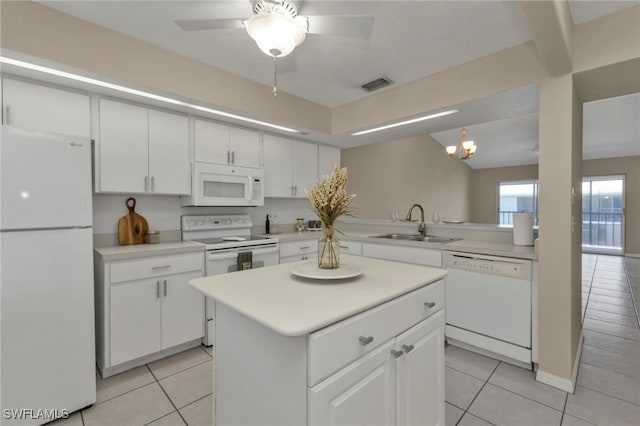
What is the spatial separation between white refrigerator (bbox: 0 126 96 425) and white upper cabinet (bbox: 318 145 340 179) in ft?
9.30

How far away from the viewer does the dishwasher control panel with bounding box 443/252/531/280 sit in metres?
2.25

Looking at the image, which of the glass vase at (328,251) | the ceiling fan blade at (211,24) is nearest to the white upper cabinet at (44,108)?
the ceiling fan blade at (211,24)

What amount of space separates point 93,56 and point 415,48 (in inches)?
94.0

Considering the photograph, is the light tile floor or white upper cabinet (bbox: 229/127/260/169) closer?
the light tile floor

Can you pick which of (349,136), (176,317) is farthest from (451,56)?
(176,317)

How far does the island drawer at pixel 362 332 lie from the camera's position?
0.90 m

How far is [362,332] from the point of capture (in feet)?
3.43

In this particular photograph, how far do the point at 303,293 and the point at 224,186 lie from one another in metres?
2.22

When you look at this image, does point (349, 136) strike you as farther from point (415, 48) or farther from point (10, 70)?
point (10, 70)

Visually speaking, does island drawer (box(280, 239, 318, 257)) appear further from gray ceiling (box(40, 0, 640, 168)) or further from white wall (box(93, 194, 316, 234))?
gray ceiling (box(40, 0, 640, 168))

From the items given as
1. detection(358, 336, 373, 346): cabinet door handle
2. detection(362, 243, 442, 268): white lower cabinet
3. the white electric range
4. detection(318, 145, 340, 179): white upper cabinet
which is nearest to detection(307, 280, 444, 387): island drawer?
detection(358, 336, 373, 346): cabinet door handle

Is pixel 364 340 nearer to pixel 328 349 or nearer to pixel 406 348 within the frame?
pixel 328 349

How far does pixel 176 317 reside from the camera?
98.1 inches

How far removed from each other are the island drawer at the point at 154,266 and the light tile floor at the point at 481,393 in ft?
2.51
